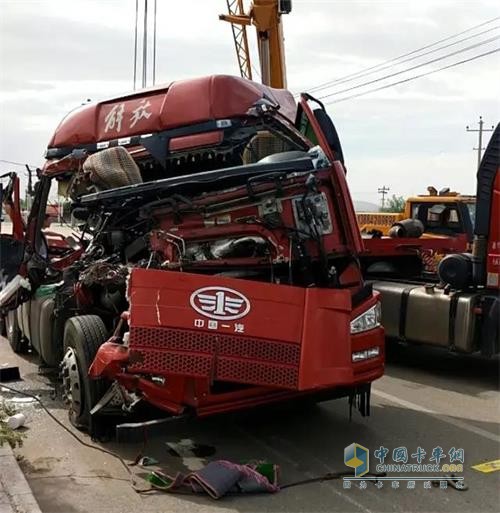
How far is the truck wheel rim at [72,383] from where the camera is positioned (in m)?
5.27

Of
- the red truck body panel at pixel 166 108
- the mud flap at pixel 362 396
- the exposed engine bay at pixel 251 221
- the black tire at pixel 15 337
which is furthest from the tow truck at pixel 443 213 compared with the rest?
the black tire at pixel 15 337

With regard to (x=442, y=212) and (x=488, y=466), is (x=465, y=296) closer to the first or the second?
(x=488, y=466)

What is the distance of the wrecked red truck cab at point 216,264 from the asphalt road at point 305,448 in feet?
1.39

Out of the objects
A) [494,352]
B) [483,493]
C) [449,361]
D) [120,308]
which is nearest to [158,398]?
[120,308]

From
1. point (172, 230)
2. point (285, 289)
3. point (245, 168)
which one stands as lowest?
point (285, 289)

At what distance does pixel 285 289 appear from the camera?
4441mm

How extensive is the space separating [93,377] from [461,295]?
4.48m

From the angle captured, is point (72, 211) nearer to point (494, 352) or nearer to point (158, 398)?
point (158, 398)

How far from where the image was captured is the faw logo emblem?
4.27 m

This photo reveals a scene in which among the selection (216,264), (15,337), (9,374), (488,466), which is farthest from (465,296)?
(15,337)

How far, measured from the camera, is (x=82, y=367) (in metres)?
5.18

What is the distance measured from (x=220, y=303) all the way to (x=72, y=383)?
5.85ft

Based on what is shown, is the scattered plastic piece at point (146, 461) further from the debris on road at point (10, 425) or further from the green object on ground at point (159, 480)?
the debris on road at point (10, 425)

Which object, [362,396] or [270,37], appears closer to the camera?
[362,396]
